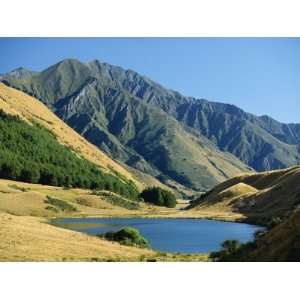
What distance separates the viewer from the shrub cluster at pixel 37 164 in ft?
543

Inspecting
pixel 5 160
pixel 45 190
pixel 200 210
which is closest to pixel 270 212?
pixel 200 210

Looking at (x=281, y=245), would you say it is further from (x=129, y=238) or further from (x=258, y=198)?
(x=258, y=198)

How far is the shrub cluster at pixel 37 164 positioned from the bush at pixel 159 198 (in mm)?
5040

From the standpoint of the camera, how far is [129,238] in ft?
186

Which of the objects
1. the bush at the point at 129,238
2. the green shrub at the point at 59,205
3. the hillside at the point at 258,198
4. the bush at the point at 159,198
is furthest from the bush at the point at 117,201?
the bush at the point at 129,238

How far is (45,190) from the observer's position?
14750cm

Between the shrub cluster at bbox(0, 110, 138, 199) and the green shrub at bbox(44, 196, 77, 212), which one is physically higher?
the shrub cluster at bbox(0, 110, 138, 199)

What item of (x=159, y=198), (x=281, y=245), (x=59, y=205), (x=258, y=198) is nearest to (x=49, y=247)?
(x=281, y=245)

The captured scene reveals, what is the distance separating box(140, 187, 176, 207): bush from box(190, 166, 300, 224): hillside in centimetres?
1339

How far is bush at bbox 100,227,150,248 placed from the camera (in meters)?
54.8

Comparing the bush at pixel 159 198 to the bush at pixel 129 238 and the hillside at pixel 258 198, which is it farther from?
the bush at pixel 129 238

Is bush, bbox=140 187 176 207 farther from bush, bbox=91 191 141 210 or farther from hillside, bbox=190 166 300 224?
bush, bbox=91 191 141 210

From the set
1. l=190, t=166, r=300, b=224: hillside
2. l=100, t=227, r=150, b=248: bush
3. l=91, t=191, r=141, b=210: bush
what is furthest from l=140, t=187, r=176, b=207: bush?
l=100, t=227, r=150, b=248: bush
